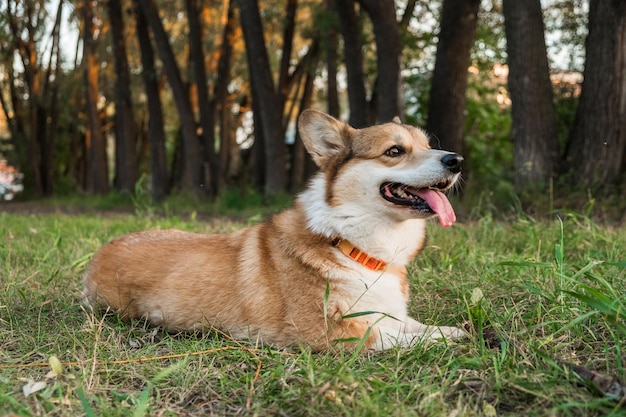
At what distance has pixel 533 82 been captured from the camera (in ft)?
26.7

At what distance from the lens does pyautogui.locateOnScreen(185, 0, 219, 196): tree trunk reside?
14.7 m

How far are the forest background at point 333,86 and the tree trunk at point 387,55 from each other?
0.02 meters

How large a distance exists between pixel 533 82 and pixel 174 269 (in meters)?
6.06

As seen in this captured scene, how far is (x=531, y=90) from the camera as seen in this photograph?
26.7 ft

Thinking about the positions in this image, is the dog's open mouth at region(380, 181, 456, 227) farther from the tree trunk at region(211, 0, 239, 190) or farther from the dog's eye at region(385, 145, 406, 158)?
the tree trunk at region(211, 0, 239, 190)

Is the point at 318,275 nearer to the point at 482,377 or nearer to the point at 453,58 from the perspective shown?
the point at 482,377

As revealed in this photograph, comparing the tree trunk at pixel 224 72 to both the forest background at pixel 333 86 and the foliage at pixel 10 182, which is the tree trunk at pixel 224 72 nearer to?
the forest background at pixel 333 86

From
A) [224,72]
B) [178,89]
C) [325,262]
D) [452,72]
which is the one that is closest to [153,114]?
[178,89]

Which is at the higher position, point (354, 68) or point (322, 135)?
point (354, 68)

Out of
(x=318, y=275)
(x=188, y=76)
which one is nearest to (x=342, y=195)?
(x=318, y=275)

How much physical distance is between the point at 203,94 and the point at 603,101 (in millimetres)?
9760

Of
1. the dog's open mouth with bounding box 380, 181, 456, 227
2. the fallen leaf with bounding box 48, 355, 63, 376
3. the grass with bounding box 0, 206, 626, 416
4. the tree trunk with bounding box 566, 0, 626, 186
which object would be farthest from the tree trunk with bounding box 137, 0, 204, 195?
the fallen leaf with bounding box 48, 355, 63, 376

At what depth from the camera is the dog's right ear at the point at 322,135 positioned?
3877 mm

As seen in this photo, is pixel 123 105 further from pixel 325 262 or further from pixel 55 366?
pixel 55 366
